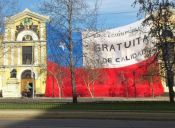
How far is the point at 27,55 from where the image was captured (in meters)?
81.1

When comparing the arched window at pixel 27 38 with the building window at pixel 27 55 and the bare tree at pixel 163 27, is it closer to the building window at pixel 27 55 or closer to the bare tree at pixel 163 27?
the building window at pixel 27 55

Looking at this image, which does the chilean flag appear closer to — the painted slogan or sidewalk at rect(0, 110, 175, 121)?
→ the painted slogan

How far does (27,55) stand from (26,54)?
0.24m

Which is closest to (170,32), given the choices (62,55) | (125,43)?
(62,55)

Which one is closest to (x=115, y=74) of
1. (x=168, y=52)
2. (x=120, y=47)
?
(x=120, y=47)

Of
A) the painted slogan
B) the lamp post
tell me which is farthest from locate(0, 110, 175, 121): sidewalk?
the painted slogan

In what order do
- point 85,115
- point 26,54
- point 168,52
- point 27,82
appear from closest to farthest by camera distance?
point 85,115 < point 168,52 < point 27,82 < point 26,54

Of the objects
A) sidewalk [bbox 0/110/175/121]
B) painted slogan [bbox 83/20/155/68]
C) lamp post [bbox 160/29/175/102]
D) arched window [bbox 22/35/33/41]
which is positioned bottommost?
sidewalk [bbox 0/110/175/121]

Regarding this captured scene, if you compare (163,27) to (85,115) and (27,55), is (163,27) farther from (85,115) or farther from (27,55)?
(27,55)

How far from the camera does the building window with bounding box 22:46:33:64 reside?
80625 millimetres

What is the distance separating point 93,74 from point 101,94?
3.46 meters

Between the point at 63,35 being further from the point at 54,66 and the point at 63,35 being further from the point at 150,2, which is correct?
the point at 54,66

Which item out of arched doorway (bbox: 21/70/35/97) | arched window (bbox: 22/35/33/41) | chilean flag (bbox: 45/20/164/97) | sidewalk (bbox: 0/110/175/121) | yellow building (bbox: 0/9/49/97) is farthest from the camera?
arched window (bbox: 22/35/33/41)

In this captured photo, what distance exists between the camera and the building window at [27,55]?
80.6 metres
